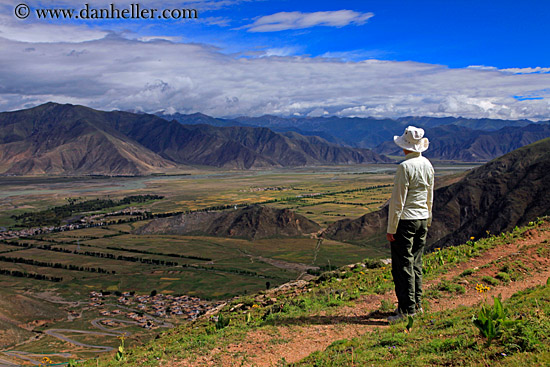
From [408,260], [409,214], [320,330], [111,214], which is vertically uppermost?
[409,214]

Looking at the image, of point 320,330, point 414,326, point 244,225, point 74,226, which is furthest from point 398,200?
point 74,226

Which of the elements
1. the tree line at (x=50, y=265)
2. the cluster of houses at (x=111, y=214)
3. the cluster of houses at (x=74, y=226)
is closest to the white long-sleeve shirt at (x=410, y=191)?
the tree line at (x=50, y=265)

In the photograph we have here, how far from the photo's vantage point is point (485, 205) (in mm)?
62219

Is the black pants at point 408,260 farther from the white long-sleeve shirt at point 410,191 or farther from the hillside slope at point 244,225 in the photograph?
the hillside slope at point 244,225

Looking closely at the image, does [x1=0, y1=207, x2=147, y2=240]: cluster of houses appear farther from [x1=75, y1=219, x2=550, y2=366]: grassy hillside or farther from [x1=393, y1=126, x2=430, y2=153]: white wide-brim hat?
[x1=393, y1=126, x2=430, y2=153]: white wide-brim hat

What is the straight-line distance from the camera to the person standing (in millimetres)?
7469

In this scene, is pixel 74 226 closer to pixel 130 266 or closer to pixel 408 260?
pixel 130 266

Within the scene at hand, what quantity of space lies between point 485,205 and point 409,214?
61.7m

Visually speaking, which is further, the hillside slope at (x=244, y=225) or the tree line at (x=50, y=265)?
the hillside slope at (x=244, y=225)

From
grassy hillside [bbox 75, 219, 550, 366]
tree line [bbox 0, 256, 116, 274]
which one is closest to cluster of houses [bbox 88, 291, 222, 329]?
tree line [bbox 0, 256, 116, 274]

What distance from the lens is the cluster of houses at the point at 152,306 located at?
44312mm

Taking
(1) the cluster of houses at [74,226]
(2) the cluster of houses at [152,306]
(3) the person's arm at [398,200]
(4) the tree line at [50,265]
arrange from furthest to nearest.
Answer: (1) the cluster of houses at [74,226] → (4) the tree line at [50,265] → (2) the cluster of houses at [152,306] → (3) the person's arm at [398,200]

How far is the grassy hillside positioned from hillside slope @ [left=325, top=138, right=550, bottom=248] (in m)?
40.7

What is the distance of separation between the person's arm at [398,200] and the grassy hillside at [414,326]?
5.62ft
